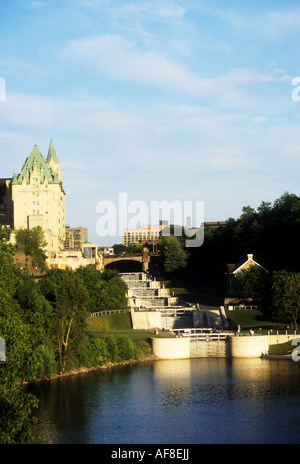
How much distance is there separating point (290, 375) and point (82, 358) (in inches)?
841

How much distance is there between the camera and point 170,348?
78.6 m

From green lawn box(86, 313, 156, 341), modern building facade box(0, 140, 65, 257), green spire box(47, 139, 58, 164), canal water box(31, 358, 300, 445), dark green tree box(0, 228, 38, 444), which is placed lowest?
canal water box(31, 358, 300, 445)

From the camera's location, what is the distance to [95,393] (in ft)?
190

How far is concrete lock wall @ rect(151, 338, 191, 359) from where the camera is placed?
78.1 m

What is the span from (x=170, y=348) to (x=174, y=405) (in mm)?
24226

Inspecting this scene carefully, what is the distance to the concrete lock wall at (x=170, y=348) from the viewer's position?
78.1m

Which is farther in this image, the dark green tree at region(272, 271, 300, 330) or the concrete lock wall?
the dark green tree at region(272, 271, 300, 330)

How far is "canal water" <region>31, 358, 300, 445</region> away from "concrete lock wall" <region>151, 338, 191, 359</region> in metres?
5.17

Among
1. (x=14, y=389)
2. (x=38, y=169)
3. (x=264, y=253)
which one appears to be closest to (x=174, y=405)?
(x=14, y=389)

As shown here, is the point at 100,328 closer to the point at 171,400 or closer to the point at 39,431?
the point at 171,400

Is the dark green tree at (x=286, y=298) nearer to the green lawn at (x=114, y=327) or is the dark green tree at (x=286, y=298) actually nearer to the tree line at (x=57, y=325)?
the green lawn at (x=114, y=327)
